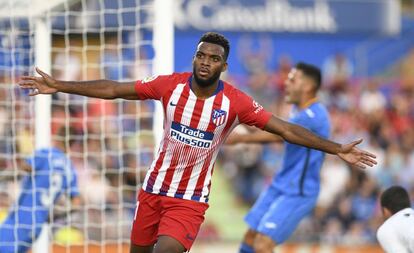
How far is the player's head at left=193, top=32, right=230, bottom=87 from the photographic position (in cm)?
673

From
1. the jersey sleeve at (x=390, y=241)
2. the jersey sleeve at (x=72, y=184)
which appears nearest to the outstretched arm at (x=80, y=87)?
the jersey sleeve at (x=390, y=241)

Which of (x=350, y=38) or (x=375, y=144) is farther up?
(x=350, y=38)

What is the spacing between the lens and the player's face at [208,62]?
673 centimetres

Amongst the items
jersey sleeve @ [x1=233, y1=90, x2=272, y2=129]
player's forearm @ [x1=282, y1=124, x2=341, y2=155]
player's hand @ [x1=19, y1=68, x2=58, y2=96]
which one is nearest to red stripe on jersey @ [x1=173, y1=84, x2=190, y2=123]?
jersey sleeve @ [x1=233, y1=90, x2=272, y2=129]

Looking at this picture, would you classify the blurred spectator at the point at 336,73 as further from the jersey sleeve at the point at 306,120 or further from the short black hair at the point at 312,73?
the jersey sleeve at the point at 306,120

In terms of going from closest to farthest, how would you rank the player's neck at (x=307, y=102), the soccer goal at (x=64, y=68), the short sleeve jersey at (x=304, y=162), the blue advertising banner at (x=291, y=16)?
the short sleeve jersey at (x=304, y=162), the player's neck at (x=307, y=102), the soccer goal at (x=64, y=68), the blue advertising banner at (x=291, y=16)

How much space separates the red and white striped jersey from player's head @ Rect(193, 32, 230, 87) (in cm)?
18

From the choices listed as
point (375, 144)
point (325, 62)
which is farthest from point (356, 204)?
point (325, 62)

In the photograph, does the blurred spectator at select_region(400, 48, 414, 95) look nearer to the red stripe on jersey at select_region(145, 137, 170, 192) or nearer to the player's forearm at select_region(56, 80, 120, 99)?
the red stripe on jersey at select_region(145, 137, 170, 192)

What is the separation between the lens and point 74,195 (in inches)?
389

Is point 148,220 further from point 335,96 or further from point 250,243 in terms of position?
point 335,96

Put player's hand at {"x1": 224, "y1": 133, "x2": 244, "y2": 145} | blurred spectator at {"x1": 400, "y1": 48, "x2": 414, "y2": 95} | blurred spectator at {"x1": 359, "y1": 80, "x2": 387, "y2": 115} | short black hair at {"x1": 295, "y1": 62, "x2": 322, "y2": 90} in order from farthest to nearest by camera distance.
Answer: blurred spectator at {"x1": 400, "y1": 48, "x2": 414, "y2": 95}, blurred spectator at {"x1": 359, "y1": 80, "x2": 387, "y2": 115}, short black hair at {"x1": 295, "y1": 62, "x2": 322, "y2": 90}, player's hand at {"x1": 224, "y1": 133, "x2": 244, "y2": 145}

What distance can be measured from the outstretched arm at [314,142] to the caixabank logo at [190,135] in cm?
44

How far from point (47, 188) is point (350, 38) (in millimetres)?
9915
